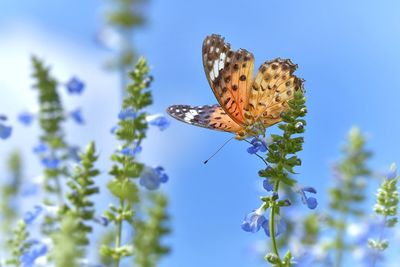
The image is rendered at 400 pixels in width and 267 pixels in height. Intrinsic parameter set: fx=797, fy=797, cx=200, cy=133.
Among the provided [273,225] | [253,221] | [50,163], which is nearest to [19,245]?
[253,221]

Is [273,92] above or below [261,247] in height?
below

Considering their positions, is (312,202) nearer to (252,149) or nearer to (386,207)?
(386,207)

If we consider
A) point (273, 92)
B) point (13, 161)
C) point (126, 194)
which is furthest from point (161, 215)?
point (13, 161)

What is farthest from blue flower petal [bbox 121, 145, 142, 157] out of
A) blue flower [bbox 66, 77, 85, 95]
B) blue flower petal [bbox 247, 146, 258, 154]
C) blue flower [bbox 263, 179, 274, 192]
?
blue flower [bbox 66, 77, 85, 95]

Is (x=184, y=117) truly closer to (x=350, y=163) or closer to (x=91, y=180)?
(x=91, y=180)

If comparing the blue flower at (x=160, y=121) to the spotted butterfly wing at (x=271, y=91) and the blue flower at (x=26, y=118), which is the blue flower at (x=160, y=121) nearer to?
the spotted butterfly wing at (x=271, y=91)

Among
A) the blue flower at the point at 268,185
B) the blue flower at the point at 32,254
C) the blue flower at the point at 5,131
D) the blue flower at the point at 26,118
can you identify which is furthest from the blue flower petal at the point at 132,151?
the blue flower at the point at 26,118
